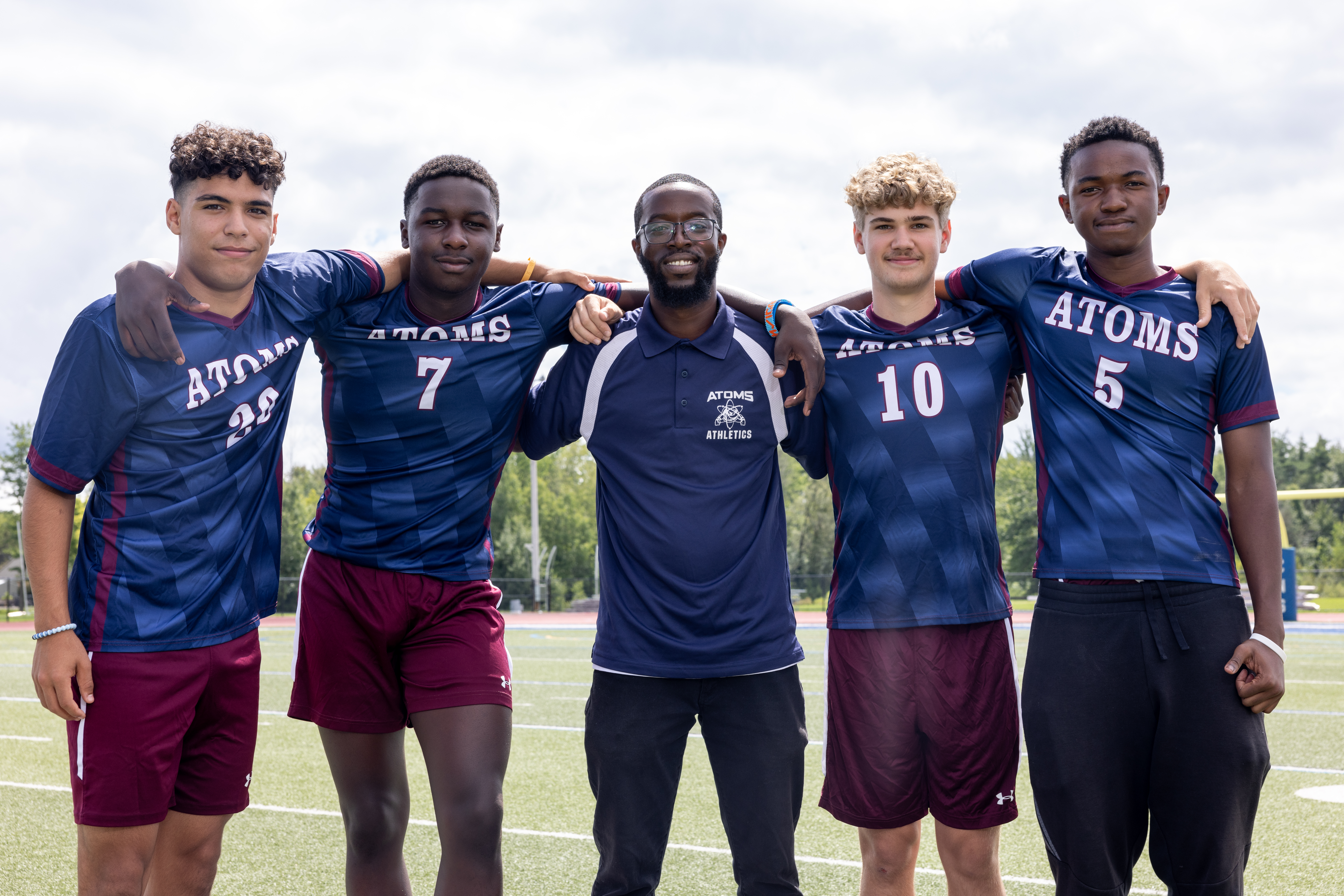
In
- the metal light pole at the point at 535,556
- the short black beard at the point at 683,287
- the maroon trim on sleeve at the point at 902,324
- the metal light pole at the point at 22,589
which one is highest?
the short black beard at the point at 683,287

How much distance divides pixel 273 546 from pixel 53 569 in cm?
61

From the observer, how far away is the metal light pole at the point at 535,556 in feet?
131

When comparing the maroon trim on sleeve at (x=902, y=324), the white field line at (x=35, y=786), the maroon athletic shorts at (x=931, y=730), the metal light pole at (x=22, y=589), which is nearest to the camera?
the maroon athletic shorts at (x=931, y=730)

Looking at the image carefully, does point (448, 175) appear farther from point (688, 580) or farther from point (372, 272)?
point (688, 580)

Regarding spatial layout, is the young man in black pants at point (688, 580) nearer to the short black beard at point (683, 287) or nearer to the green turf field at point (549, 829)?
the short black beard at point (683, 287)

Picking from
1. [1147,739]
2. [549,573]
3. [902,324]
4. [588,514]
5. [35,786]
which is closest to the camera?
[1147,739]

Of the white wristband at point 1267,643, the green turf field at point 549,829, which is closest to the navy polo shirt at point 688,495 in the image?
the white wristband at point 1267,643

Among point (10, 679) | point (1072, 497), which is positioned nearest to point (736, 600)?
point (1072, 497)

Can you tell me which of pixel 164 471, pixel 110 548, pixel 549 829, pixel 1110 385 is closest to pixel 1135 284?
pixel 1110 385

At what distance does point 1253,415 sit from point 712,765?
187cm

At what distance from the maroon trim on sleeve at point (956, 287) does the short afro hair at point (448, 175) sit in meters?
A: 1.53

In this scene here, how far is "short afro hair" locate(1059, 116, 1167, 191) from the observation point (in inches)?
134

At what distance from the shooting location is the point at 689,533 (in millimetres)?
3291

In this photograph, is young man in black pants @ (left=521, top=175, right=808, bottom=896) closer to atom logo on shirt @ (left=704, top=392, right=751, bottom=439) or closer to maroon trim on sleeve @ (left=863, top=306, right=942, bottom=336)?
atom logo on shirt @ (left=704, top=392, right=751, bottom=439)
